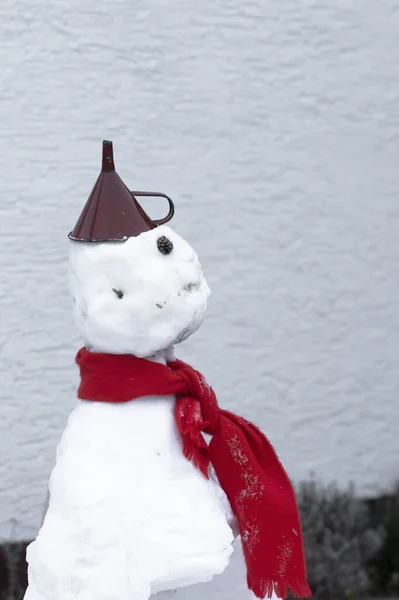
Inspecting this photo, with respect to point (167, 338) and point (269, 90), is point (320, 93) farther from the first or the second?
point (167, 338)

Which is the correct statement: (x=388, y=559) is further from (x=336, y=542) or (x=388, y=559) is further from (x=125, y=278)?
(x=125, y=278)

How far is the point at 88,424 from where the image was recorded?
194cm

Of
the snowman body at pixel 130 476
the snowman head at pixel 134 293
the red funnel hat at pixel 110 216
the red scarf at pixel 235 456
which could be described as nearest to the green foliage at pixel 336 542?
the red scarf at pixel 235 456

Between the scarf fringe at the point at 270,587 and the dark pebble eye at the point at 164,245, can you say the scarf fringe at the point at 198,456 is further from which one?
the dark pebble eye at the point at 164,245

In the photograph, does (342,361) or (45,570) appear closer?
(45,570)

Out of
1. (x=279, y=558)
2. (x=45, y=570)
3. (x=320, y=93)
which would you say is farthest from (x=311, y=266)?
(x=45, y=570)

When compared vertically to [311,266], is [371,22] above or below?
above

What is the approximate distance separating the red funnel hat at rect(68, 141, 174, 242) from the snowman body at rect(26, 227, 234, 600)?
2cm

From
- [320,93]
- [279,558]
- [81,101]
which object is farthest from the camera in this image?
[320,93]

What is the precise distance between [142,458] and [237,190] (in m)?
2.03

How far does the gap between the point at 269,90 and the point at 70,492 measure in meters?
2.28

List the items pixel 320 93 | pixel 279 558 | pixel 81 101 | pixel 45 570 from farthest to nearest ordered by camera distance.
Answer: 1. pixel 320 93
2. pixel 81 101
3. pixel 279 558
4. pixel 45 570

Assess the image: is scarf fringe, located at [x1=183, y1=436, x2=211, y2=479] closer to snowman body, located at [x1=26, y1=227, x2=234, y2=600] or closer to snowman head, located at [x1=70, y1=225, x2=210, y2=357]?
snowman body, located at [x1=26, y1=227, x2=234, y2=600]

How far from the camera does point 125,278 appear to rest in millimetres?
1927
